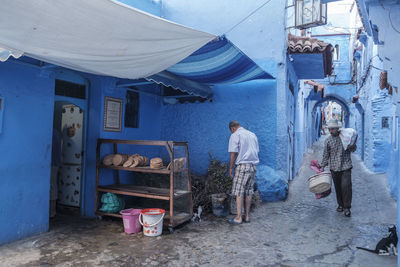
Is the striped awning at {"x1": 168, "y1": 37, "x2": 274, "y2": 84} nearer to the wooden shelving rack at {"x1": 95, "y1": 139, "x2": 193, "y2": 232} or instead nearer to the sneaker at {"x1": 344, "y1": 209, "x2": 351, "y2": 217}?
the wooden shelving rack at {"x1": 95, "y1": 139, "x2": 193, "y2": 232}

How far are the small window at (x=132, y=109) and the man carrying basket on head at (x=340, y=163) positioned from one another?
156 inches

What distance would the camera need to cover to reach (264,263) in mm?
3893

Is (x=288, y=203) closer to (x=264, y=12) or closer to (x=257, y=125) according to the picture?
Answer: (x=257, y=125)

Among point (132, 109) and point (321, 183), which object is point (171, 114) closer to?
point (132, 109)

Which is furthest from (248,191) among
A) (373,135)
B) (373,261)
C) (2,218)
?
(373,135)

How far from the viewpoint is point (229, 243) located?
4.60m

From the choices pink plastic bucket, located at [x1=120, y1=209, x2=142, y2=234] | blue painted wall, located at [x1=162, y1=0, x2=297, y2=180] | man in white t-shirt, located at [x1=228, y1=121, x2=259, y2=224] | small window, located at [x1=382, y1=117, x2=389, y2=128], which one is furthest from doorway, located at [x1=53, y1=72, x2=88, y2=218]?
small window, located at [x1=382, y1=117, x2=389, y2=128]

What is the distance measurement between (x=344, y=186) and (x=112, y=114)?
4669mm

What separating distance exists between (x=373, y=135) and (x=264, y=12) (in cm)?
591

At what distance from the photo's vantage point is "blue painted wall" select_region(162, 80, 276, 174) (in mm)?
7090

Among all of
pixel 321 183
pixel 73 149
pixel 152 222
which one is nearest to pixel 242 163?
pixel 321 183

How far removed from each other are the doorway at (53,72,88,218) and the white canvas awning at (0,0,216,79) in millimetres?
1538

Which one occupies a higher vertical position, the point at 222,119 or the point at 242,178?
the point at 222,119

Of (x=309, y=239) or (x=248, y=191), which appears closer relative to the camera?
(x=309, y=239)
